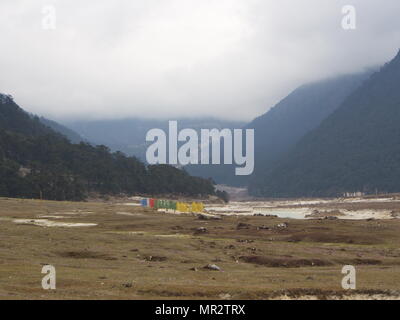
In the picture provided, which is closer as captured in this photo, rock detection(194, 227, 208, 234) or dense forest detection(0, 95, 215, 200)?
rock detection(194, 227, 208, 234)

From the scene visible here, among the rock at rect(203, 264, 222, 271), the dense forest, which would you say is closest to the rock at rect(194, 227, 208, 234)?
the rock at rect(203, 264, 222, 271)

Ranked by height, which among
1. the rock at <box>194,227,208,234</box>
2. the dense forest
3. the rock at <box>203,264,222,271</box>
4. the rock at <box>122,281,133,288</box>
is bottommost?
the rock at <box>194,227,208,234</box>

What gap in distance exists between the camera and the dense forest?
154 metres

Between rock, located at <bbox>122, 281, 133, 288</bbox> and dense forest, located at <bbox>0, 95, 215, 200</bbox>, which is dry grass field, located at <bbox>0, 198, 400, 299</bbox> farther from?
dense forest, located at <bbox>0, 95, 215, 200</bbox>

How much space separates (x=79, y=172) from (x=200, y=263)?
144 meters

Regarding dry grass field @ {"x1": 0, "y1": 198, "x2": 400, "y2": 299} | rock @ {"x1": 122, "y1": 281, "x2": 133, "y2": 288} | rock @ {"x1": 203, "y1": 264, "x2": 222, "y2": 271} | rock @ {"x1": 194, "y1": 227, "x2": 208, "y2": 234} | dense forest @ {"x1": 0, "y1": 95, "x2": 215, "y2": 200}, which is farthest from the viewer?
dense forest @ {"x1": 0, "y1": 95, "x2": 215, "y2": 200}

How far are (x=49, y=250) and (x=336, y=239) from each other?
32.3 m

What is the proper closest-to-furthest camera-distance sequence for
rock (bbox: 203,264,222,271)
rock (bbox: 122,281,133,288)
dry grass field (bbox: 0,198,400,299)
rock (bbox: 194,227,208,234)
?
dry grass field (bbox: 0,198,400,299)
rock (bbox: 122,281,133,288)
rock (bbox: 203,264,222,271)
rock (bbox: 194,227,208,234)

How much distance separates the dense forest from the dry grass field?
3475 inches

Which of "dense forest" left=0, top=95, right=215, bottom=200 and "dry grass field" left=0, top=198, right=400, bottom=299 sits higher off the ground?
"dense forest" left=0, top=95, right=215, bottom=200

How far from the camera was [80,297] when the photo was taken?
24141 mm

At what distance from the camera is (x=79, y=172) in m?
179

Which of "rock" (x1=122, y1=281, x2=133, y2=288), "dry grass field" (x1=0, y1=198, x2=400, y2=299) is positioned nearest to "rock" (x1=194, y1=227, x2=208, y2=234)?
"dry grass field" (x1=0, y1=198, x2=400, y2=299)

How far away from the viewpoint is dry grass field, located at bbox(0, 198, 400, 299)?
2664 cm
